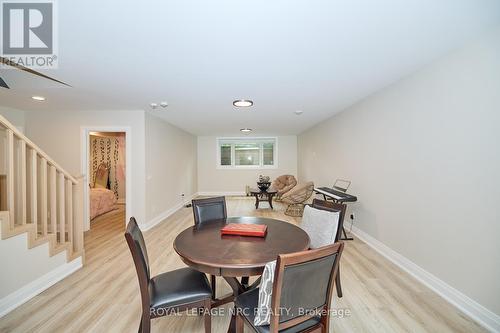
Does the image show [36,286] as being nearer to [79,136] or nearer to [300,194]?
[79,136]

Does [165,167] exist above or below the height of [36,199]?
above

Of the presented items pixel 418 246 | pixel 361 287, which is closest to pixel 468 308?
pixel 418 246

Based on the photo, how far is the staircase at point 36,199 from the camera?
6.50 feet

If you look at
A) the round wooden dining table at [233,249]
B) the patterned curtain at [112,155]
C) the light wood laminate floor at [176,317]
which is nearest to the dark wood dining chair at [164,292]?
the round wooden dining table at [233,249]

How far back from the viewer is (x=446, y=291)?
2033mm

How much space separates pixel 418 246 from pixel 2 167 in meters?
6.47

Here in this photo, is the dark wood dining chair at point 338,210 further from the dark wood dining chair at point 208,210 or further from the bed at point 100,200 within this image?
the bed at point 100,200

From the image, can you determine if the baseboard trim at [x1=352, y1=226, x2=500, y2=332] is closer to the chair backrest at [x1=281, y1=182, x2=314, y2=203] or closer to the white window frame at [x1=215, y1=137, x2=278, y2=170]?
the chair backrest at [x1=281, y1=182, x2=314, y2=203]

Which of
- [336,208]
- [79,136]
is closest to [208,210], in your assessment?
[336,208]

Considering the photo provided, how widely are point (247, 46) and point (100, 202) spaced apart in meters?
5.17

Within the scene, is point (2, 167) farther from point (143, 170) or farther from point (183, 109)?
point (183, 109)

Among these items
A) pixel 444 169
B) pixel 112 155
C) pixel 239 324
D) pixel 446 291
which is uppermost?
pixel 112 155

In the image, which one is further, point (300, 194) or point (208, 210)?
point (300, 194)

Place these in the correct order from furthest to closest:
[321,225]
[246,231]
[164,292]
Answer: [321,225] < [246,231] < [164,292]
